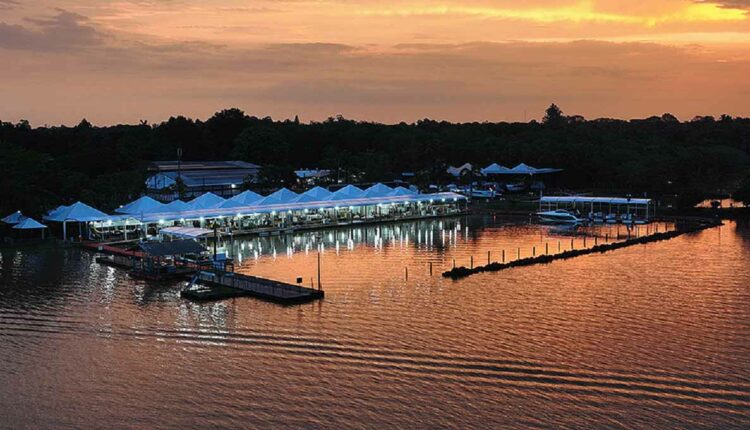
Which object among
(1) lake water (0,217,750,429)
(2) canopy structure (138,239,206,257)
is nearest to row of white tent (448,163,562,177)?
(1) lake water (0,217,750,429)

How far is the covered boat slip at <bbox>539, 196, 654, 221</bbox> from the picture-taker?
4228 cm

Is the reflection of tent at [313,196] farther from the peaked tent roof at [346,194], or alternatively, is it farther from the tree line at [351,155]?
the tree line at [351,155]

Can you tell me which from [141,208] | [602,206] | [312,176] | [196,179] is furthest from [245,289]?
[312,176]

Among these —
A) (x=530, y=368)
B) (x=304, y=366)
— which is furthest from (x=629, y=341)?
(x=304, y=366)

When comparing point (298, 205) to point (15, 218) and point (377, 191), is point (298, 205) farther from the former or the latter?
point (15, 218)

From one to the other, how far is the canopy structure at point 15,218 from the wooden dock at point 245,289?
14.1 meters

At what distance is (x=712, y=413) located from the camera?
13.3 m

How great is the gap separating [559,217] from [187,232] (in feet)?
70.3

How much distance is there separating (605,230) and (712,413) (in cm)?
2622

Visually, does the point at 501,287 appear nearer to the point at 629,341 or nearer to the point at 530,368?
the point at 629,341

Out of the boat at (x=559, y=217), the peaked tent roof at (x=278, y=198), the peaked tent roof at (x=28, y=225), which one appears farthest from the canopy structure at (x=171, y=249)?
the boat at (x=559, y=217)

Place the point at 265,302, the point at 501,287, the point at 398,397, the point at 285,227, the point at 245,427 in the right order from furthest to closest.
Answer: the point at 285,227 < the point at 501,287 < the point at 265,302 < the point at 398,397 < the point at 245,427

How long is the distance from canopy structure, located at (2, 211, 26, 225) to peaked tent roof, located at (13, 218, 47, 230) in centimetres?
31

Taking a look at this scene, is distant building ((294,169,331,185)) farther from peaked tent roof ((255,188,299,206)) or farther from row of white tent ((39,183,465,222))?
peaked tent roof ((255,188,299,206))
